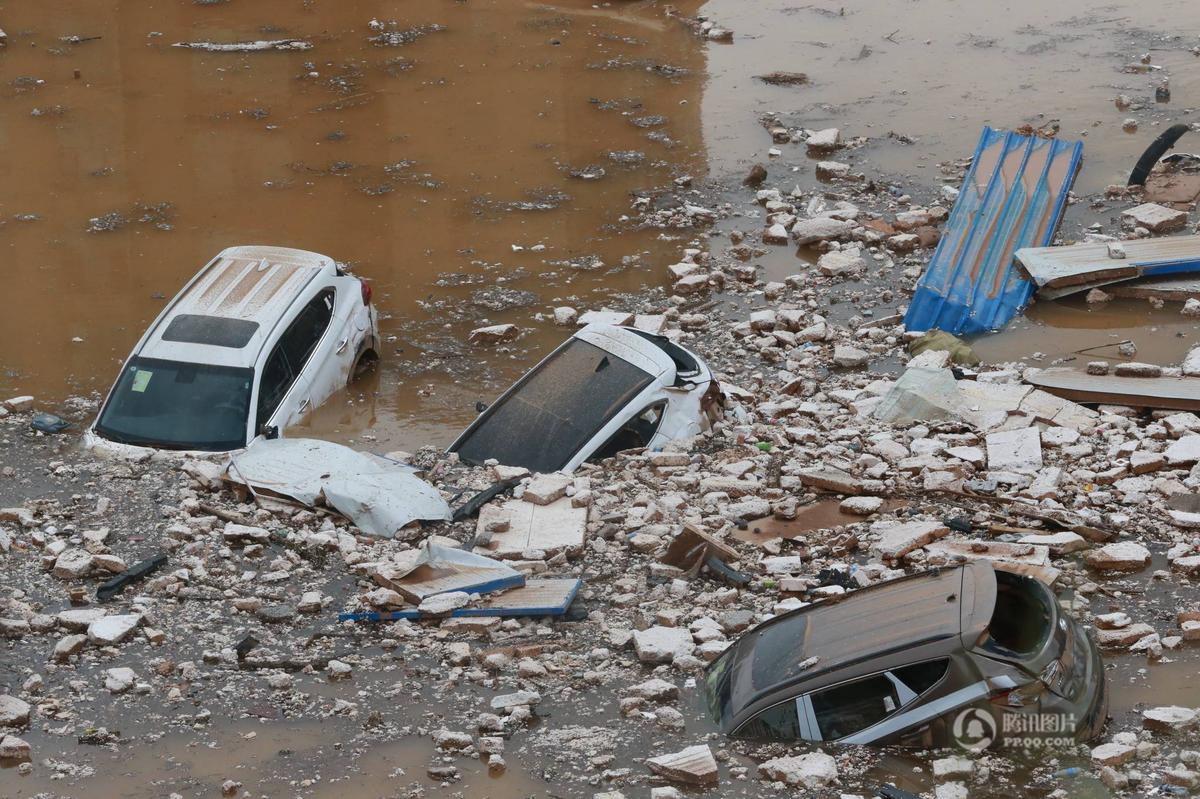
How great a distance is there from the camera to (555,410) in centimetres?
1102

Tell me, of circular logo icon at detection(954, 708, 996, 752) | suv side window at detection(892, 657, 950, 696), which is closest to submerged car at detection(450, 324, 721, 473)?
suv side window at detection(892, 657, 950, 696)

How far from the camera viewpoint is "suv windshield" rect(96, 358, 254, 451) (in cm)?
1124

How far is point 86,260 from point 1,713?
9.93 meters

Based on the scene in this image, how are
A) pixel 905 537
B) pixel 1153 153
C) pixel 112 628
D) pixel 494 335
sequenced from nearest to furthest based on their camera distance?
pixel 112 628, pixel 905 537, pixel 494 335, pixel 1153 153

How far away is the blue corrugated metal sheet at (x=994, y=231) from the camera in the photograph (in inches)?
535

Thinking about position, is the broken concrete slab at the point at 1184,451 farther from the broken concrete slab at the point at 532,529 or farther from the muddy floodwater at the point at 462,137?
the broken concrete slab at the point at 532,529

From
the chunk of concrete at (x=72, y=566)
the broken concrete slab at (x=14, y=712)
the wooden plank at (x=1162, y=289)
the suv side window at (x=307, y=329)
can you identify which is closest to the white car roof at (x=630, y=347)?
the suv side window at (x=307, y=329)

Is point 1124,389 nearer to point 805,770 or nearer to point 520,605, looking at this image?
point 520,605

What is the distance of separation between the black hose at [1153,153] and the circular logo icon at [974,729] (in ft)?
38.6

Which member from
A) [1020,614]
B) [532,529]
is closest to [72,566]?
[532,529]

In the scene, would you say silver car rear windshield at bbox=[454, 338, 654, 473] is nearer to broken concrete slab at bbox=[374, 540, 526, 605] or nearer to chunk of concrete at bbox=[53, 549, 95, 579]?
broken concrete slab at bbox=[374, 540, 526, 605]

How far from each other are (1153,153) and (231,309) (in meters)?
11.3

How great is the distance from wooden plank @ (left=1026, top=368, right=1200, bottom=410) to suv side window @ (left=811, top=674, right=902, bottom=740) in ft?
18.6

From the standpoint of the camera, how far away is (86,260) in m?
16.6
